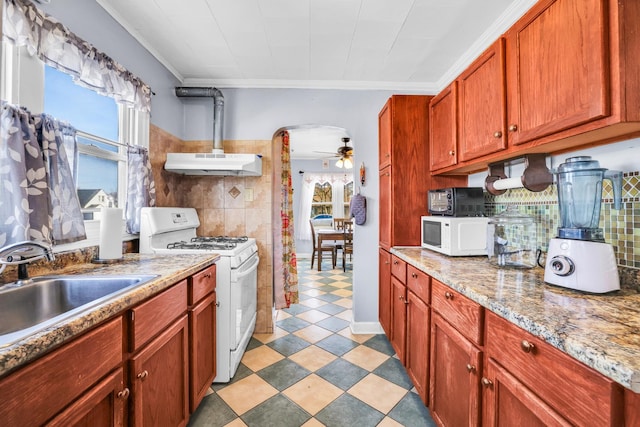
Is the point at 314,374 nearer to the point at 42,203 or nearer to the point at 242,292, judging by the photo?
the point at 242,292

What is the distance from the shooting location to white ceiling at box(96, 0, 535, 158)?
173cm

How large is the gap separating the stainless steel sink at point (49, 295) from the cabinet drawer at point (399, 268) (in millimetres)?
1490

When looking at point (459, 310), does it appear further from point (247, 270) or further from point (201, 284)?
point (247, 270)

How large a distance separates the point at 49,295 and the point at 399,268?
1.91 m

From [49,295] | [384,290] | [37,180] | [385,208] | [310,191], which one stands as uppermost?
[310,191]

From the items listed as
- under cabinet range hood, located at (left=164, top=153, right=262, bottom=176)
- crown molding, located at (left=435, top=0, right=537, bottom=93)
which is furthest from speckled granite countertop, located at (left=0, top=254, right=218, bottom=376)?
crown molding, located at (left=435, top=0, right=537, bottom=93)

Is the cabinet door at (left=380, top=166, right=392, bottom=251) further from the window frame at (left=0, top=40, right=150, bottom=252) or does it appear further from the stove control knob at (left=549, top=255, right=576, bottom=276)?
the window frame at (left=0, top=40, right=150, bottom=252)

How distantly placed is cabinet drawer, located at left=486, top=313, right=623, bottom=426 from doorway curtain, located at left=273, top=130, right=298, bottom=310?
86.0 inches

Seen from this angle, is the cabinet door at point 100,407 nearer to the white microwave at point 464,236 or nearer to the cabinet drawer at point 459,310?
the cabinet drawer at point 459,310

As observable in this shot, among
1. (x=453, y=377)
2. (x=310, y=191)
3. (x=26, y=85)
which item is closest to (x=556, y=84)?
(x=453, y=377)

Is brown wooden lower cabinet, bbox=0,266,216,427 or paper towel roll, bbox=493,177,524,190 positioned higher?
paper towel roll, bbox=493,177,524,190

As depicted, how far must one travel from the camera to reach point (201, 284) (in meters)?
1.61

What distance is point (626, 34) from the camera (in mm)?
877

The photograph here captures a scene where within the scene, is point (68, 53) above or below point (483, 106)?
above
